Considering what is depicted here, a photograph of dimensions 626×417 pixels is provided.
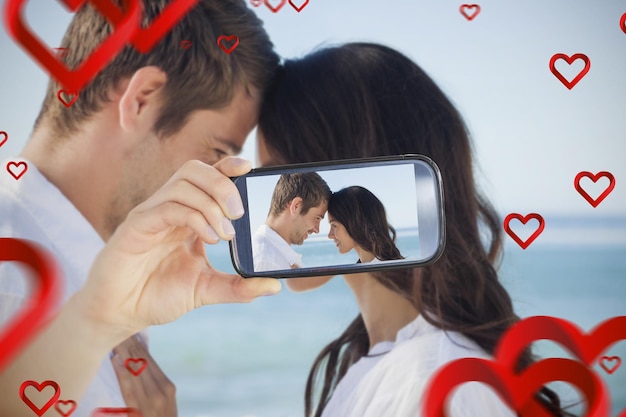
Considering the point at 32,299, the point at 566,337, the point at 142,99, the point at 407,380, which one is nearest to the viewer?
the point at 32,299

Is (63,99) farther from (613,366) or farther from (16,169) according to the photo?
(613,366)

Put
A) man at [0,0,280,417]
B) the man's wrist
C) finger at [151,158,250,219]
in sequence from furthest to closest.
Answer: man at [0,0,280,417] < the man's wrist < finger at [151,158,250,219]

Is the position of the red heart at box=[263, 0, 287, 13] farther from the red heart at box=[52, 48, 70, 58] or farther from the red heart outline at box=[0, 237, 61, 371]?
the red heart outline at box=[0, 237, 61, 371]

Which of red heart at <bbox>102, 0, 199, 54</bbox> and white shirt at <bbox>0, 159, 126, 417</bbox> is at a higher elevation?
red heart at <bbox>102, 0, 199, 54</bbox>

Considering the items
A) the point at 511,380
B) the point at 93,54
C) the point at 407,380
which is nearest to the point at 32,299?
the point at 93,54

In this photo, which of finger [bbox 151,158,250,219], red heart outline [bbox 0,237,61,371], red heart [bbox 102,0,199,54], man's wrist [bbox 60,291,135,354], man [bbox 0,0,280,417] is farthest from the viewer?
man [bbox 0,0,280,417]

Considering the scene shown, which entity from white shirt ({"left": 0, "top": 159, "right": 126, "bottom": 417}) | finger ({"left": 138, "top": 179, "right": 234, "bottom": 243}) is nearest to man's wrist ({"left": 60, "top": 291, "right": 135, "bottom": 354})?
white shirt ({"left": 0, "top": 159, "right": 126, "bottom": 417})

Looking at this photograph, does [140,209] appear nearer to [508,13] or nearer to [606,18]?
[508,13]

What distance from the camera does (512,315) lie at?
1.35 meters

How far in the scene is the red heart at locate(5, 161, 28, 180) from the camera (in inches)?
56.6

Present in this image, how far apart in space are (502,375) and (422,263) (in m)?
0.46

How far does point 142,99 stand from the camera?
142 cm

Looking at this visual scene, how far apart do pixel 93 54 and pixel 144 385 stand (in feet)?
3.78

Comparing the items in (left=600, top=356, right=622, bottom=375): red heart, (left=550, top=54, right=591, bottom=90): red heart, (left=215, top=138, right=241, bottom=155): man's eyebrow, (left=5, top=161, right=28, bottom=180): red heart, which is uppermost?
(left=5, top=161, right=28, bottom=180): red heart
